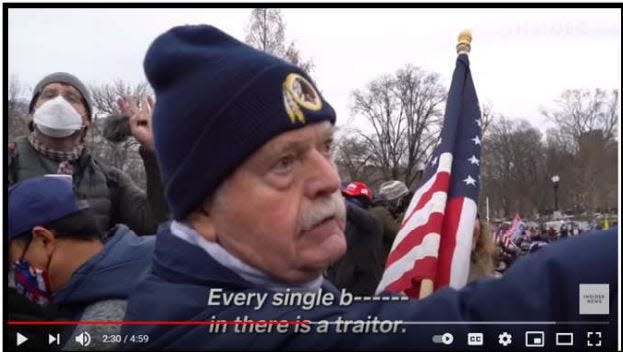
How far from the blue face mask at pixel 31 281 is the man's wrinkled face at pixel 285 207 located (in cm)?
47

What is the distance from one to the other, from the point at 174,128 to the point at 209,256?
0.28 m

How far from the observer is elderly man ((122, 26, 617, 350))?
1332 mm

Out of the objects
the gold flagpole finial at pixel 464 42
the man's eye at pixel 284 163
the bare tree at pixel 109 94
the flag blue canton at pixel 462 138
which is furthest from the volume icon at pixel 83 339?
the gold flagpole finial at pixel 464 42

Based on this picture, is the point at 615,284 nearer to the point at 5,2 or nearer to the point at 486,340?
the point at 486,340

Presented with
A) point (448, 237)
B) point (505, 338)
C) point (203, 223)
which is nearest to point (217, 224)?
point (203, 223)

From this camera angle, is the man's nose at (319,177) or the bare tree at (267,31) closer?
the man's nose at (319,177)

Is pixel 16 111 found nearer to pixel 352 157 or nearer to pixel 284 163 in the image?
pixel 284 163

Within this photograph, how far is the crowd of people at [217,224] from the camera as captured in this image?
4.41ft

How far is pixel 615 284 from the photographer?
1.53 meters

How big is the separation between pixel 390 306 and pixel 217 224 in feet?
1.43

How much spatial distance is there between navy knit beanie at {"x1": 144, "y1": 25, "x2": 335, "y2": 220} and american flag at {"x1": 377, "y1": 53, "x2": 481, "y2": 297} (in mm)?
383

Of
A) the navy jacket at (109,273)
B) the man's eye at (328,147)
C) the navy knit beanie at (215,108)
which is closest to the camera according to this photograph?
the navy knit beanie at (215,108)

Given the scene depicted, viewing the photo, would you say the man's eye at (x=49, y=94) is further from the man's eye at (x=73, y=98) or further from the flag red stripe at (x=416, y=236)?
the flag red stripe at (x=416, y=236)

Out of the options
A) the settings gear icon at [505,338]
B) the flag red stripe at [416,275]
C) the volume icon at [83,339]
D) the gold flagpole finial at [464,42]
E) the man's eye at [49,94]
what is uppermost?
the gold flagpole finial at [464,42]
